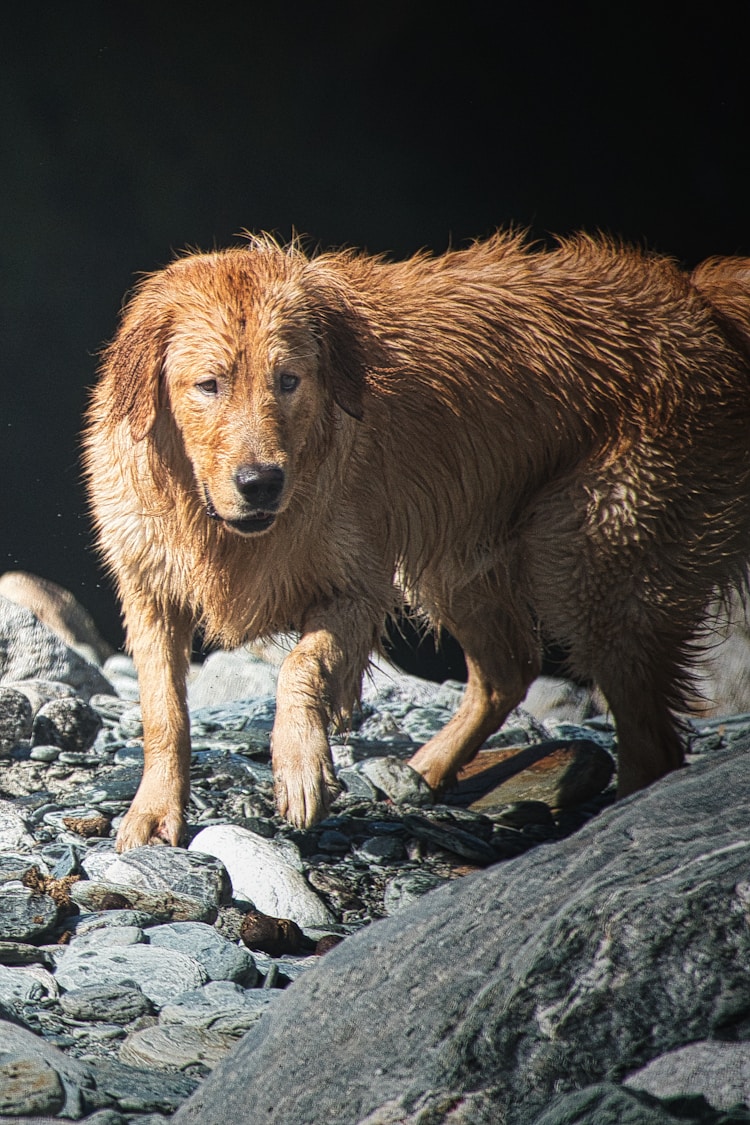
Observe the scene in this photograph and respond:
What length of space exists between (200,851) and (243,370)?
1572mm

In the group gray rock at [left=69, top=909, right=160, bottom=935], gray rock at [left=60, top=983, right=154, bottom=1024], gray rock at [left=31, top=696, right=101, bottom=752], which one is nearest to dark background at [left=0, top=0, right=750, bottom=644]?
gray rock at [left=31, top=696, right=101, bottom=752]

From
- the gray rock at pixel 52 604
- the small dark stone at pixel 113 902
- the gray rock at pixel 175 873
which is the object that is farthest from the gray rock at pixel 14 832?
the gray rock at pixel 52 604

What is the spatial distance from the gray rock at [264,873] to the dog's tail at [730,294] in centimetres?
272

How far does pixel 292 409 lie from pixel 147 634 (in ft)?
3.38

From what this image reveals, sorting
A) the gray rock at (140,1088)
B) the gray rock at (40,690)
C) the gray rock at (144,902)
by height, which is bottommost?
the gray rock at (40,690)

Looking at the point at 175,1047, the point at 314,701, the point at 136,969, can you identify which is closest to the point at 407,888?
the point at 314,701

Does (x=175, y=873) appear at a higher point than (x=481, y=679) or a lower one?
lower

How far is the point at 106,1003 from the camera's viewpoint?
2547 millimetres

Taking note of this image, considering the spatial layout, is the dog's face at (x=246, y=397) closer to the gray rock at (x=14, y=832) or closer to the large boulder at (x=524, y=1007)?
the gray rock at (x=14, y=832)

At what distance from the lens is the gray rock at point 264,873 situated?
334cm

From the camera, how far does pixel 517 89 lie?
5332 mm

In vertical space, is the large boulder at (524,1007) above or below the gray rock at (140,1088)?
above

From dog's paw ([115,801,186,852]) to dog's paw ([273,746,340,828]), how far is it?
1.75 ft

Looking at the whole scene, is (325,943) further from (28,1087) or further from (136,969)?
(28,1087)
